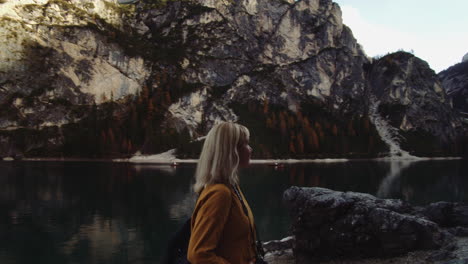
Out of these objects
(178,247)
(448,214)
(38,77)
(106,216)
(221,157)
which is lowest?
(106,216)

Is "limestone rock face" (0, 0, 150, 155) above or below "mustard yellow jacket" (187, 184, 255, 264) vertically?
above

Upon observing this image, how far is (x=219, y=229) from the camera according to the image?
4.30m

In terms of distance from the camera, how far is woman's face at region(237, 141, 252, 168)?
5.02m

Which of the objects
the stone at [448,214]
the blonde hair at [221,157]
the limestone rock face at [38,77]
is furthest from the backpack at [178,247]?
the limestone rock face at [38,77]

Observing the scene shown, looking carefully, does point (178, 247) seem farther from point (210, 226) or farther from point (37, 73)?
point (37, 73)

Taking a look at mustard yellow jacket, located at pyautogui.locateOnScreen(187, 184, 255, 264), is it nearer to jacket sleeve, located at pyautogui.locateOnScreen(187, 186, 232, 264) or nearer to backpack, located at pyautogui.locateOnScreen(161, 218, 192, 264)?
jacket sleeve, located at pyautogui.locateOnScreen(187, 186, 232, 264)

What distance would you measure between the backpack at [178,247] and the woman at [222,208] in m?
0.27

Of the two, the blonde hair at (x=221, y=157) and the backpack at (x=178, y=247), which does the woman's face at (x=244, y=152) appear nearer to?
the blonde hair at (x=221, y=157)

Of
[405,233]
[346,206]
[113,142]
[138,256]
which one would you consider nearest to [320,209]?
[346,206]

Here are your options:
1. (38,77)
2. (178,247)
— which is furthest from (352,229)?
(38,77)

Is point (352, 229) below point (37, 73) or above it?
below

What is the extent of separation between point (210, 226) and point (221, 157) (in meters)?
→ 0.91

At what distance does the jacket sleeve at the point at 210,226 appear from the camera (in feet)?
14.0

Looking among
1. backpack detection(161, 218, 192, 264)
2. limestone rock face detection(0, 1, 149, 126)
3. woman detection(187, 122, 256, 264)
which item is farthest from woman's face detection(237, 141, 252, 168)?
limestone rock face detection(0, 1, 149, 126)
